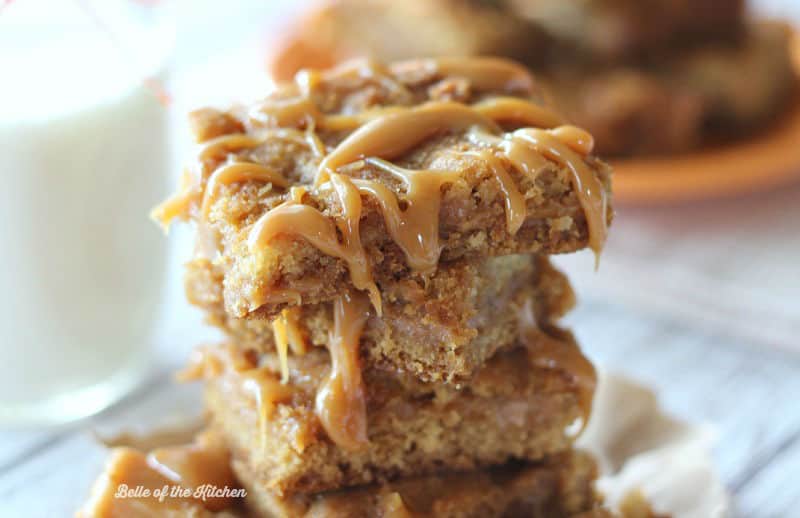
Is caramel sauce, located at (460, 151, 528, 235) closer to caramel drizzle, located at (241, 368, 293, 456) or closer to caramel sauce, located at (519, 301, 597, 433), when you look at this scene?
caramel sauce, located at (519, 301, 597, 433)

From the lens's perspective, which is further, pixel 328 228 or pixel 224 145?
pixel 224 145

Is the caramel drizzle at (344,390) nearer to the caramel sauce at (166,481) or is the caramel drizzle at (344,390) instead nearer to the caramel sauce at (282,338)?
the caramel sauce at (282,338)

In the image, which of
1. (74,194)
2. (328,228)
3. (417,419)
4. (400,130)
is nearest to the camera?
(328,228)

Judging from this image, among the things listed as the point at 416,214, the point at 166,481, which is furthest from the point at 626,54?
the point at 166,481

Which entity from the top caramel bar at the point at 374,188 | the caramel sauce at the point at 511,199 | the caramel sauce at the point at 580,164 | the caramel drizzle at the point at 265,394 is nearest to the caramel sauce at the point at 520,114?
the top caramel bar at the point at 374,188

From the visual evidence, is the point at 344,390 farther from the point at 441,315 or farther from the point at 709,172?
the point at 709,172

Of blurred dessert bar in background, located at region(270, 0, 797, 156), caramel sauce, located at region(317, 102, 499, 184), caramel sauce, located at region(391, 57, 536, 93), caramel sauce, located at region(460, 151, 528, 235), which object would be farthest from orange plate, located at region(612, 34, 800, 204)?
caramel sauce, located at region(460, 151, 528, 235)
